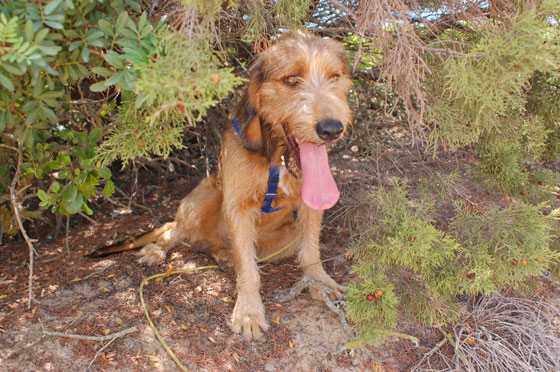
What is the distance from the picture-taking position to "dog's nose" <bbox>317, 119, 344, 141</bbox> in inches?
97.9

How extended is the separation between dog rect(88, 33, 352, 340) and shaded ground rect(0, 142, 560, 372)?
19 centimetres

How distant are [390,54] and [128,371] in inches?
103

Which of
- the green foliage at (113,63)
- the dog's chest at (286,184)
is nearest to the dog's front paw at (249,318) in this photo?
the dog's chest at (286,184)

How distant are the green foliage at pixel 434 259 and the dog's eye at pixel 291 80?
39.3 inches

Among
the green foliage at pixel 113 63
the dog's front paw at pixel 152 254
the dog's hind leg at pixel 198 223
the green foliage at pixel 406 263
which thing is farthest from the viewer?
the dog's hind leg at pixel 198 223

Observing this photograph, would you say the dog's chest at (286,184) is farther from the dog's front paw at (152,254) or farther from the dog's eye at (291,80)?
the dog's front paw at (152,254)

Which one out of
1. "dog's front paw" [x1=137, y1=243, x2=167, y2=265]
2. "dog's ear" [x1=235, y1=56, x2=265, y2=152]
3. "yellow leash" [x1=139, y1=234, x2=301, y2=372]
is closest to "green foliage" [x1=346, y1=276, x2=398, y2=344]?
"yellow leash" [x1=139, y1=234, x2=301, y2=372]

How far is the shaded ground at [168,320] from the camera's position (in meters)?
2.71

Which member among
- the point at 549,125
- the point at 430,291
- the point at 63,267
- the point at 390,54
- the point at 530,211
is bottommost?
the point at 63,267

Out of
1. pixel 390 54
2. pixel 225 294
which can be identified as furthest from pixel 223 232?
pixel 390 54

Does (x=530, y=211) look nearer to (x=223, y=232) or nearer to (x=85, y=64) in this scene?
(x=223, y=232)

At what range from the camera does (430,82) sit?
2.76 m

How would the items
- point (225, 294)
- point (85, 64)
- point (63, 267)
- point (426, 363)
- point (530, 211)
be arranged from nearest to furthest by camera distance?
1. point (85, 64)
2. point (530, 211)
3. point (426, 363)
4. point (225, 294)
5. point (63, 267)

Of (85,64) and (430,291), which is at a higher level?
(85,64)
